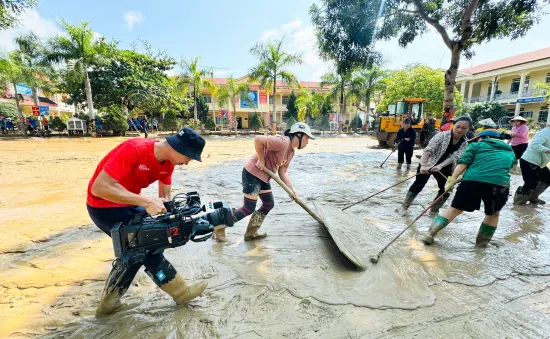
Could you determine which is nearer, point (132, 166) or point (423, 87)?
point (132, 166)

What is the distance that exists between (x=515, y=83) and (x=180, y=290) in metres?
39.1

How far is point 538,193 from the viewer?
195 inches

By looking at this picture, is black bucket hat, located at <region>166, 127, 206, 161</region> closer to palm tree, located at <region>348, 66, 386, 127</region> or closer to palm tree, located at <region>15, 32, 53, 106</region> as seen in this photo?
palm tree, located at <region>15, 32, 53, 106</region>

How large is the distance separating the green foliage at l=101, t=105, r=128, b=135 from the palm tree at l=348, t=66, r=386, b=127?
2019 cm

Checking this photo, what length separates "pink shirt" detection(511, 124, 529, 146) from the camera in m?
5.83

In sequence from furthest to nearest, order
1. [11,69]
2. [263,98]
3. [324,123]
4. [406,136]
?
[263,98]
[324,123]
[11,69]
[406,136]

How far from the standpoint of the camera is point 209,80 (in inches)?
898

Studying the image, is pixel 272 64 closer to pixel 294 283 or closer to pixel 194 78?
pixel 194 78

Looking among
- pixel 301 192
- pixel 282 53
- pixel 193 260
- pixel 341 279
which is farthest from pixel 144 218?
pixel 282 53

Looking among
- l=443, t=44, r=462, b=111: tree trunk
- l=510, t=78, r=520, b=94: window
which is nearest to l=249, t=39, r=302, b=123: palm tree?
l=443, t=44, r=462, b=111: tree trunk

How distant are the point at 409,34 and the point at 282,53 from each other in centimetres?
1133

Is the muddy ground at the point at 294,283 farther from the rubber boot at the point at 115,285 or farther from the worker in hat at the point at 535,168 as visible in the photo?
the worker in hat at the point at 535,168

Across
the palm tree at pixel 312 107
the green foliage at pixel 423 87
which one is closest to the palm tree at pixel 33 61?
the palm tree at pixel 312 107

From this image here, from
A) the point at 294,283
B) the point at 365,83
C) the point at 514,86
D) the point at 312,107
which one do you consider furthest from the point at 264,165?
the point at 514,86
